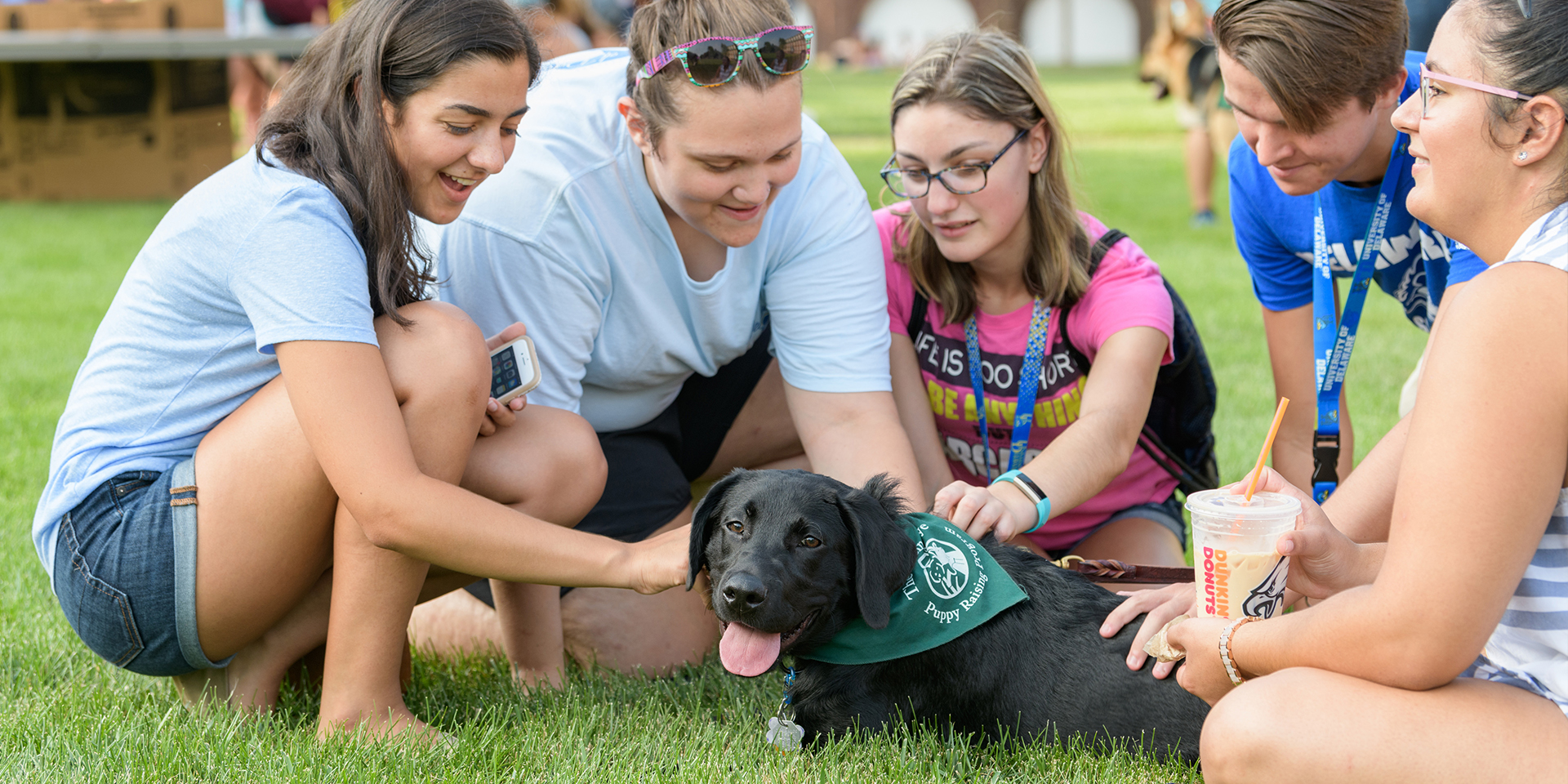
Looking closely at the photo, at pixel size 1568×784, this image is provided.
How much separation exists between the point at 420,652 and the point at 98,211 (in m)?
9.34

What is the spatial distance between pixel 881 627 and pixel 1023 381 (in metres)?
1.17

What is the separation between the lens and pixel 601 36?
40.5 feet

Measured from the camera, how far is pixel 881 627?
254cm

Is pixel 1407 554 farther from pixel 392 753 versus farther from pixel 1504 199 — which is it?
pixel 392 753

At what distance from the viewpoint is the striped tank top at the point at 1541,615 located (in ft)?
5.91

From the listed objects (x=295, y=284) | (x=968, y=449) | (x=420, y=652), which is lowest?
(x=420, y=652)

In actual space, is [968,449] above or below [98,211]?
above

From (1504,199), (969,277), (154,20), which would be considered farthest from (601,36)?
(1504,199)

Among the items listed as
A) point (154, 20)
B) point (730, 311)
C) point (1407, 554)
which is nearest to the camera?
point (1407, 554)

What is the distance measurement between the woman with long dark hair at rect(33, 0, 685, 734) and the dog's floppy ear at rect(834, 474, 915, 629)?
1.16ft

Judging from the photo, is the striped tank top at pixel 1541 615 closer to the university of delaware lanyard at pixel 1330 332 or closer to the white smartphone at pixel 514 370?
the university of delaware lanyard at pixel 1330 332

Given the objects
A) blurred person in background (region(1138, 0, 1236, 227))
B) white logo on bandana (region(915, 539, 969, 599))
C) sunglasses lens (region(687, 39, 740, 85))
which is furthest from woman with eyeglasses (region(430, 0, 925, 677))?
blurred person in background (region(1138, 0, 1236, 227))

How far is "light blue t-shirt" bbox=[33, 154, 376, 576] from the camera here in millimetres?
2475

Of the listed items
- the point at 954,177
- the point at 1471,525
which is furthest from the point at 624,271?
the point at 1471,525
